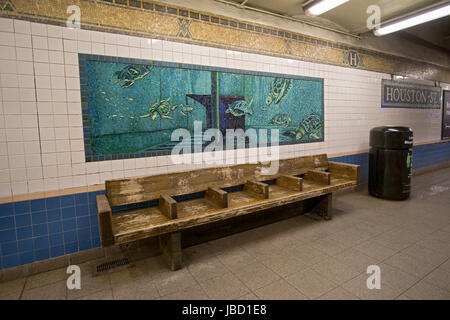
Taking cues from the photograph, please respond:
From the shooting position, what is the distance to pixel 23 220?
2.44 meters

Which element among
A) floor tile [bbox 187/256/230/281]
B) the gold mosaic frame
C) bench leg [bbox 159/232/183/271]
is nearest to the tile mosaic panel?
bench leg [bbox 159/232/183/271]

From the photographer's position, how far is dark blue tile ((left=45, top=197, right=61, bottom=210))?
8.30 ft

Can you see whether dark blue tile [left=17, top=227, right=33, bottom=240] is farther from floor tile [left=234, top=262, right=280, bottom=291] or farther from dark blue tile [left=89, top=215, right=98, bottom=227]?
floor tile [left=234, top=262, right=280, bottom=291]

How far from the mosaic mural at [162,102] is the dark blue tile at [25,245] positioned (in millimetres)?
988

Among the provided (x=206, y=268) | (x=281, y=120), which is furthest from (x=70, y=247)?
(x=281, y=120)

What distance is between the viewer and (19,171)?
242 centimetres

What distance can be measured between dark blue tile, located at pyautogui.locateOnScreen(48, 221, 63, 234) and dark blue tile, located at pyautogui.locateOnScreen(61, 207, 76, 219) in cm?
8

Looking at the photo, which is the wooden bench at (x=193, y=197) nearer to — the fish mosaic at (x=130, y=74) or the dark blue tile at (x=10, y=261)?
the dark blue tile at (x=10, y=261)

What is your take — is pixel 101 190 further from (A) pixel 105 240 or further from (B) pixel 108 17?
(B) pixel 108 17

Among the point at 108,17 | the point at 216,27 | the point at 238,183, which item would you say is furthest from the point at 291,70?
the point at 108,17

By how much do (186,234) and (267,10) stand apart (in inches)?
132

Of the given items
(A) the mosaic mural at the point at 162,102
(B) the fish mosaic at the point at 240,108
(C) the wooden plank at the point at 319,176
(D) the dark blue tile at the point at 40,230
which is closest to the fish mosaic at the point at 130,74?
(A) the mosaic mural at the point at 162,102

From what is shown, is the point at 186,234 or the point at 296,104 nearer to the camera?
the point at 186,234
